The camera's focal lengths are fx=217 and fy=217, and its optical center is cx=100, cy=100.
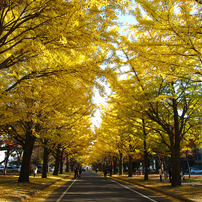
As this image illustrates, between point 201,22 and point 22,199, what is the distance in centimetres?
861

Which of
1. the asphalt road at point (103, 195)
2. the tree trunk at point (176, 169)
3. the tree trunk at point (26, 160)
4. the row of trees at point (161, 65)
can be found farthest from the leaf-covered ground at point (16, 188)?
the tree trunk at point (176, 169)

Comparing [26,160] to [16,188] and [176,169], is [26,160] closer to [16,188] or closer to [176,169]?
[16,188]

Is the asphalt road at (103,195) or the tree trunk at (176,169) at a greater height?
the tree trunk at (176,169)

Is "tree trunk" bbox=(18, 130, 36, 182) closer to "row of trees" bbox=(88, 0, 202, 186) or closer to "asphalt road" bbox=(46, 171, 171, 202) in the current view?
"asphalt road" bbox=(46, 171, 171, 202)

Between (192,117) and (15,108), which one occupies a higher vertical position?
(192,117)

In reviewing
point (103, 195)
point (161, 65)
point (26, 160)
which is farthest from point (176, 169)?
point (26, 160)

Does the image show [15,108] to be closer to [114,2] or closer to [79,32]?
[79,32]

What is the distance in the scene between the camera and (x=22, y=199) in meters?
8.21

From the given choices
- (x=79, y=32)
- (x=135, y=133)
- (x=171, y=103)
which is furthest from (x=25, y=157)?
(x=79, y=32)

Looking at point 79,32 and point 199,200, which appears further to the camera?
point 199,200

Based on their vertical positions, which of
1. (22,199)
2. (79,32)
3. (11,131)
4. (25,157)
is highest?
(79,32)

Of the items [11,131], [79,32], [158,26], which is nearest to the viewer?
[79,32]

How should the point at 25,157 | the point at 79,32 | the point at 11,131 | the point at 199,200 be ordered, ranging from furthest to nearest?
the point at 25,157 → the point at 11,131 → the point at 199,200 → the point at 79,32

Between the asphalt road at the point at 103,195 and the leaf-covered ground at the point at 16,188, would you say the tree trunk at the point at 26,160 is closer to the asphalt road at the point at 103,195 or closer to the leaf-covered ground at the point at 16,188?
the leaf-covered ground at the point at 16,188
